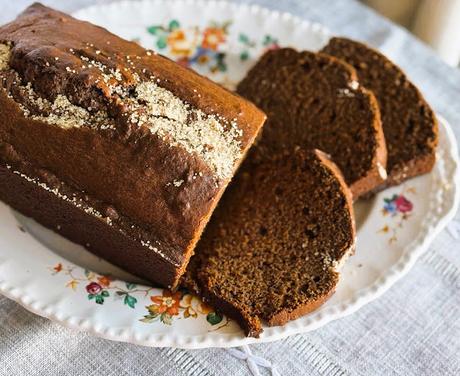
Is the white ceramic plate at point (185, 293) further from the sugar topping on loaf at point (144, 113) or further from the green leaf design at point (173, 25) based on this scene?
the sugar topping on loaf at point (144, 113)

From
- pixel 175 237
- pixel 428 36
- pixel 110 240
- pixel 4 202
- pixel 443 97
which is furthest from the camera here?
pixel 428 36

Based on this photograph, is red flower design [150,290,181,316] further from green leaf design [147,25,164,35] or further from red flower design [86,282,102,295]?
green leaf design [147,25,164,35]

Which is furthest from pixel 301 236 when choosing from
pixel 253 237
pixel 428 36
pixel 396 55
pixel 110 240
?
pixel 428 36

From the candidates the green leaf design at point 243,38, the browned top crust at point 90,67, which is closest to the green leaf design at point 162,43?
the green leaf design at point 243,38

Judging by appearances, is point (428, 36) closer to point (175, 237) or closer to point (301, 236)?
point (301, 236)

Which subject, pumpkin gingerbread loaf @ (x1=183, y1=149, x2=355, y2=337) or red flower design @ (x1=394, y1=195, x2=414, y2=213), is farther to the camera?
red flower design @ (x1=394, y1=195, x2=414, y2=213)

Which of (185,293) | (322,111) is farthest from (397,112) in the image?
(185,293)

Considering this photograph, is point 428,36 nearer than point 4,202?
No

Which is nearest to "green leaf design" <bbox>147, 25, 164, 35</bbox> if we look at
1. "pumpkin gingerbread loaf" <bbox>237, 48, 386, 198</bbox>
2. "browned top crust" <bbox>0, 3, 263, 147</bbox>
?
"pumpkin gingerbread loaf" <bbox>237, 48, 386, 198</bbox>
